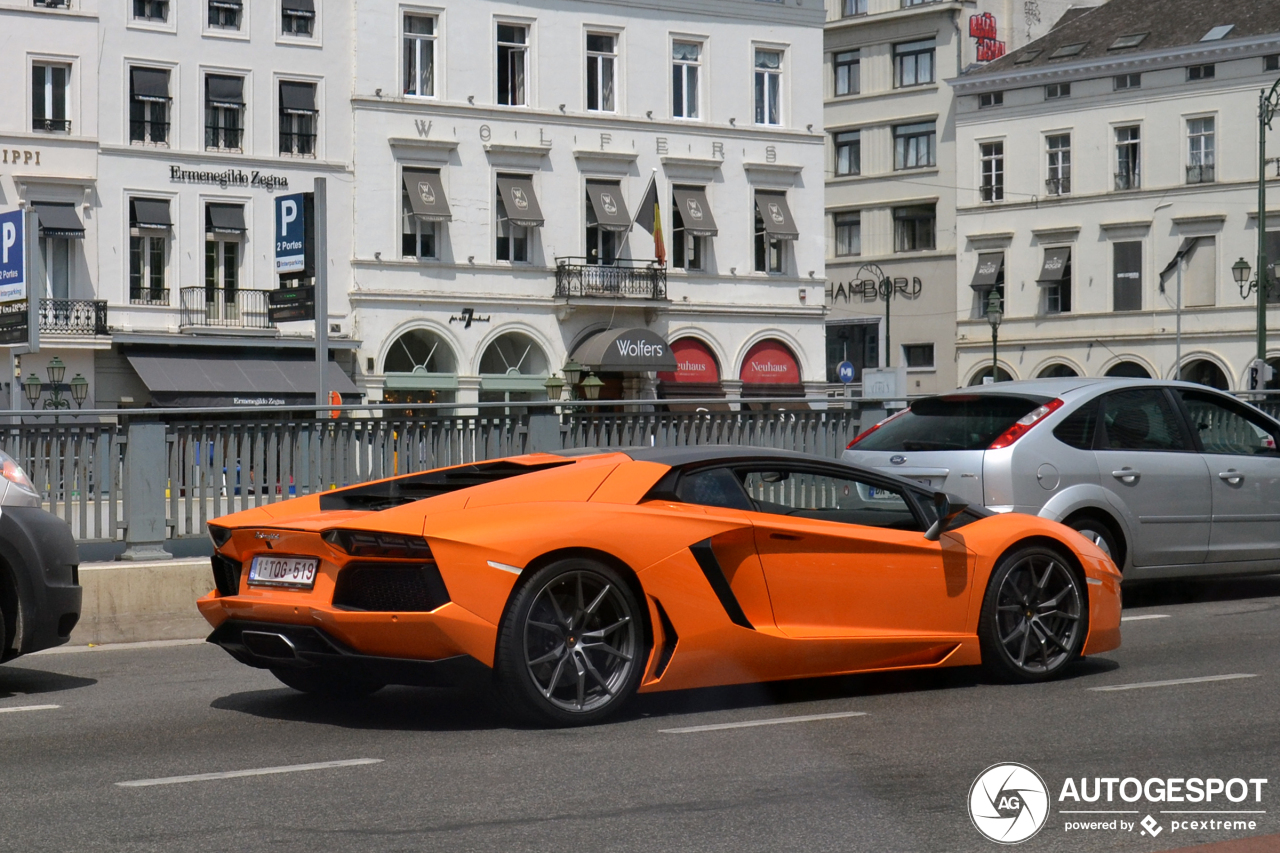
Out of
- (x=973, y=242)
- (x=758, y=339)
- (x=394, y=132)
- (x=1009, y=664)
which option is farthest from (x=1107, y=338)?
(x=1009, y=664)

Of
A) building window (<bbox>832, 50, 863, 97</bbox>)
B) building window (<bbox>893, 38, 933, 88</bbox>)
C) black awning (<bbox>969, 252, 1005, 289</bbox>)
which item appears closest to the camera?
black awning (<bbox>969, 252, 1005, 289</bbox>)

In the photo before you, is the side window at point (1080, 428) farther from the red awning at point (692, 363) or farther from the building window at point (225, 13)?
the red awning at point (692, 363)

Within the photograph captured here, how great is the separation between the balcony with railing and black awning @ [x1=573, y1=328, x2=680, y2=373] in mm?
8975

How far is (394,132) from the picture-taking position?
46469mm

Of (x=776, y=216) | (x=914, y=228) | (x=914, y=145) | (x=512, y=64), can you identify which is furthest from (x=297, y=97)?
(x=914, y=228)

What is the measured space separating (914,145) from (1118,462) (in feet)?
194

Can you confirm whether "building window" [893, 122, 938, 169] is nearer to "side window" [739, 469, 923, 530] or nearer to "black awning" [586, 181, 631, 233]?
"black awning" [586, 181, 631, 233]

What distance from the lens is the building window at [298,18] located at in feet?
149

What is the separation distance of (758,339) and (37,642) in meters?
44.0

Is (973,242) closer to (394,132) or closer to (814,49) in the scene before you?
(814,49)

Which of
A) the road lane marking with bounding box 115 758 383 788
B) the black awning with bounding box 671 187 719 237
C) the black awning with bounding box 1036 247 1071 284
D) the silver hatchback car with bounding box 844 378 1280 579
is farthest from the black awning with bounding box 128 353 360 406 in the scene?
the road lane marking with bounding box 115 758 383 788

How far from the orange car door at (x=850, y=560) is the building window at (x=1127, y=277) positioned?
55.4m

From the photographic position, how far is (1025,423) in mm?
11266

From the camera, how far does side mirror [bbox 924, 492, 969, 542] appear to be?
8305 mm
